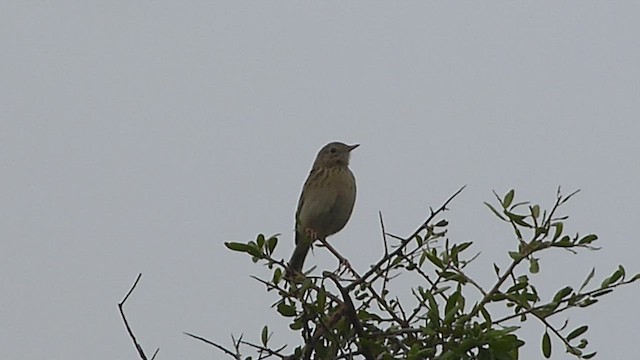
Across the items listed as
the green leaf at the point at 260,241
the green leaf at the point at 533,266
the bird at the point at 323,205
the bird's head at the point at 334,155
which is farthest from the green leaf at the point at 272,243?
the bird's head at the point at 334,155

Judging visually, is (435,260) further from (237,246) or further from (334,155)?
(334,155)

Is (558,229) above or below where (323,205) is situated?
below

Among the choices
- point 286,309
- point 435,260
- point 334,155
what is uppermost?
point 334,155

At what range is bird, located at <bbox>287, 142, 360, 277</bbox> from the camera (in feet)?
22.5

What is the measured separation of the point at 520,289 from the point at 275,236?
0.81 metres

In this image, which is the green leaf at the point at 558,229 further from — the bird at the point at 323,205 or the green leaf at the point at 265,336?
the bird at the point at 323,205

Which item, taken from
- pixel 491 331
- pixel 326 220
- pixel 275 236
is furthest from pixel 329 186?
pixel 491 331

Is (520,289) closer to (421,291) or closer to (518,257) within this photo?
(518,257)

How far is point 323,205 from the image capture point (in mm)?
6879

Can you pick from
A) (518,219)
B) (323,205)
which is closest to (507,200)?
A: (518,219)

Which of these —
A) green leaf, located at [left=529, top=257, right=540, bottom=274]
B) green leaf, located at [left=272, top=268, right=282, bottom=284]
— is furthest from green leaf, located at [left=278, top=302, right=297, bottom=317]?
green leaf, located at [left=529, top=257, right=540, bottom=274]

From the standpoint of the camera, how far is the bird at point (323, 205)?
6.86m

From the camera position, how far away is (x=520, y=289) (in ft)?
9.80

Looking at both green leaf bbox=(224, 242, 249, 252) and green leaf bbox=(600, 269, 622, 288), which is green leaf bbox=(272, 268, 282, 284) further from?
green leaf bbox=(600, 269, 622, 288)
